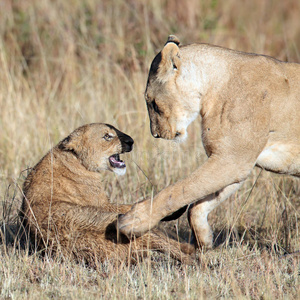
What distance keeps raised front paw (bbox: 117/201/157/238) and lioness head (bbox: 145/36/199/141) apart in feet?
2.45

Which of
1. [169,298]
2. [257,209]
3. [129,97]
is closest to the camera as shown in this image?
[169,298]

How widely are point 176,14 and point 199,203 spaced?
702 cm

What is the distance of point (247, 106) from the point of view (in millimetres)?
3842

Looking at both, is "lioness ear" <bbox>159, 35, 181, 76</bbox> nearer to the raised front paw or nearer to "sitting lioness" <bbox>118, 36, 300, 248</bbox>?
"sitting lioness" <bbox>118, 36, 300, 248</bbox>

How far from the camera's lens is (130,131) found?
22.2 feet

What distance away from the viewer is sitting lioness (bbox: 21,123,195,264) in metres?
4.03

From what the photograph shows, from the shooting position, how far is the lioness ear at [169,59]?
3.98 metres

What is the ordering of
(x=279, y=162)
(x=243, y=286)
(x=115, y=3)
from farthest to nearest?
(x=115, y=3)
(x=279, y=162)
(x=243, y=286)

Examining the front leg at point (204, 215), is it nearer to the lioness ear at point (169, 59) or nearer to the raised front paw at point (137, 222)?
the raised front paw at point (137, 222)

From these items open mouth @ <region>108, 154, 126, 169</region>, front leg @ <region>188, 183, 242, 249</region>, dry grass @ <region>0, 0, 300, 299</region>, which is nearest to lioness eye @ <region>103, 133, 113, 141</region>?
open mouth @ <region>108, 154, 126, 169</region>

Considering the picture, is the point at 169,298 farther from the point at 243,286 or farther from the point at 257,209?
the point at 257,209

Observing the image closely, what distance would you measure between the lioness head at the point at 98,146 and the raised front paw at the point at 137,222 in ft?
4.46

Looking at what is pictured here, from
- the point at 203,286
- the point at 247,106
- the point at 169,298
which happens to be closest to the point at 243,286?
the point at 203,286

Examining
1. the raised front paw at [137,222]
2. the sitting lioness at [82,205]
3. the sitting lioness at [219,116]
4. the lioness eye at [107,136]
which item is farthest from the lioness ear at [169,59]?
the lioness eye at [107,136]
